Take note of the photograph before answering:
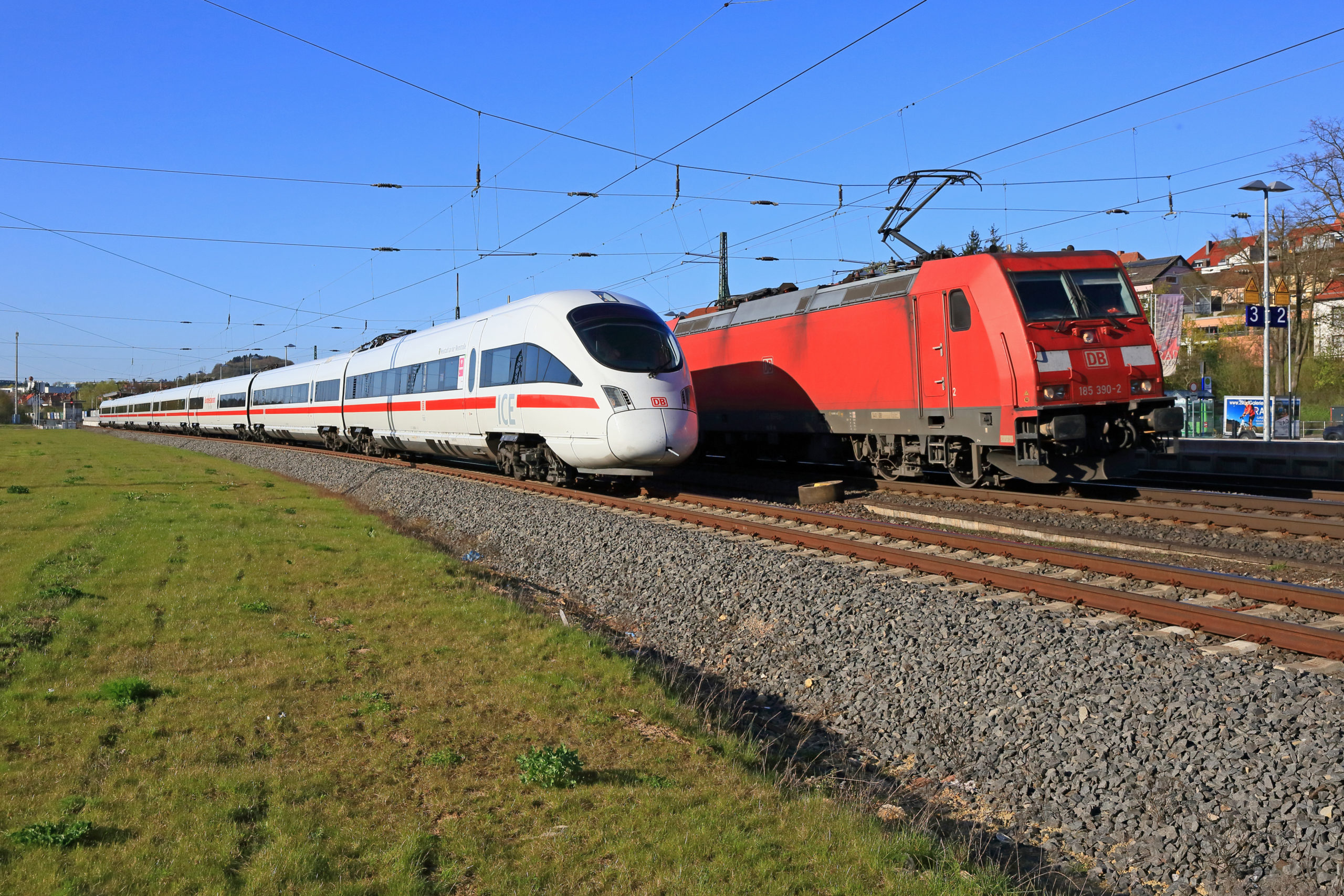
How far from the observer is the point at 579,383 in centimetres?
1518

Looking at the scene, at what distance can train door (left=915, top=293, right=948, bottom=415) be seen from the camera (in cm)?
1412

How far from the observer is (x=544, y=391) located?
16.1 metres

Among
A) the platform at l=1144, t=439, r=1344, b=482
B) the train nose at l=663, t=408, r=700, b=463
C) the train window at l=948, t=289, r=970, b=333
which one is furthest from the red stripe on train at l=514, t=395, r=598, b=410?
the platform at l=1144, t=439, r=1344, b=482

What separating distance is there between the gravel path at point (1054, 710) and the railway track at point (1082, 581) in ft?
1.32

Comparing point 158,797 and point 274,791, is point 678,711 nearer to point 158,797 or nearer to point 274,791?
point 274,791

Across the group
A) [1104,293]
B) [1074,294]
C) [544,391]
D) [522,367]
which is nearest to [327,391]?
[522,367]

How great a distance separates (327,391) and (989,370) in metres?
24.8

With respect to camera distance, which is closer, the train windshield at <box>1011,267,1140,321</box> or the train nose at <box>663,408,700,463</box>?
the train windshield at <box>1011,267,1140,321</box>

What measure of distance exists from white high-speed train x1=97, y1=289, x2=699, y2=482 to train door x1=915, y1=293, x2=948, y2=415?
12.5ft

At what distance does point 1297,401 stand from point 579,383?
27.4 metres

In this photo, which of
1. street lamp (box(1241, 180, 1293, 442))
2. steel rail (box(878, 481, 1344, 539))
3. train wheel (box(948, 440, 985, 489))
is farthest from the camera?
street lamp (box(1241, 180, 1293, 442))

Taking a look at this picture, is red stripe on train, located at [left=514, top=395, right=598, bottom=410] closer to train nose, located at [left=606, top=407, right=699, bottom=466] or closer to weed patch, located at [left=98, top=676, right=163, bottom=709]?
train nose, located at [left=606, top=407, right=699, bottom=466]

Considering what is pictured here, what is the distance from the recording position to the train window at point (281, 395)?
34.9 metres

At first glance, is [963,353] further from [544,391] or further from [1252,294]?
[1252,294]
